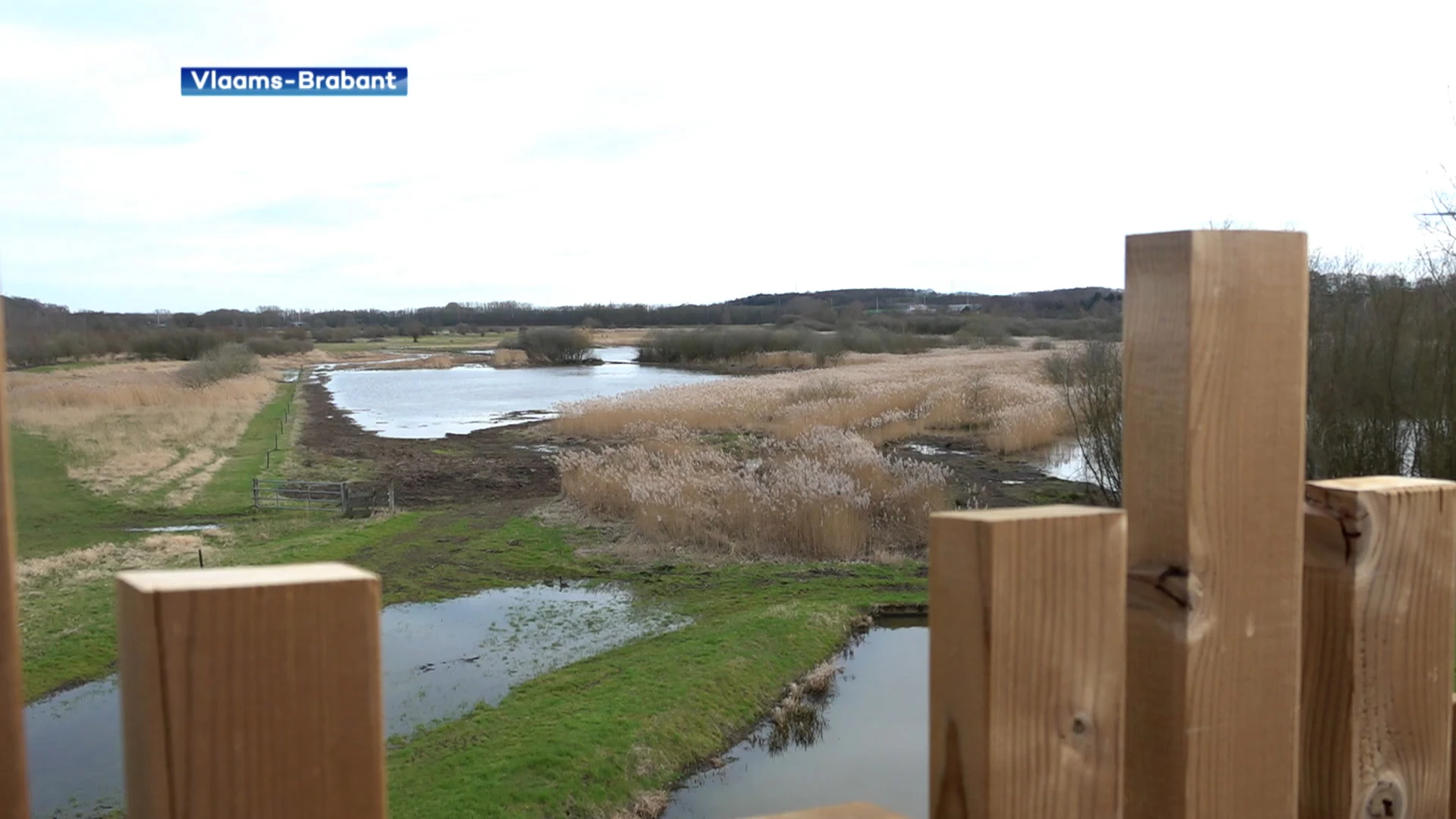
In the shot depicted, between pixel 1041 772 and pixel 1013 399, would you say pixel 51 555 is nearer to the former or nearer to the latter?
pixel 1041 772

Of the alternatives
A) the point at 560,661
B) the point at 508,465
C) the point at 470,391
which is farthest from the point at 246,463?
the point at 470,391

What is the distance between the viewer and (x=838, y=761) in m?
9.06

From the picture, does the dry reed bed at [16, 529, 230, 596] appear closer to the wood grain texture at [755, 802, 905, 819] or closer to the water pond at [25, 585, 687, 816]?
the water pond at [25, 585, 687, 816]

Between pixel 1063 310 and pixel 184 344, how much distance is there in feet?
202

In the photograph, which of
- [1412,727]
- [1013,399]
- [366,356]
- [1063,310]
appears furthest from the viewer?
[366,356]

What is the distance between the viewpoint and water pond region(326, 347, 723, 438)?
39844 millimetres

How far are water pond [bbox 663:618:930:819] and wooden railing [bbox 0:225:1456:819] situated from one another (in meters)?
6.39

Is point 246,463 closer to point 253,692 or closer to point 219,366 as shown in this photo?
point 253,692

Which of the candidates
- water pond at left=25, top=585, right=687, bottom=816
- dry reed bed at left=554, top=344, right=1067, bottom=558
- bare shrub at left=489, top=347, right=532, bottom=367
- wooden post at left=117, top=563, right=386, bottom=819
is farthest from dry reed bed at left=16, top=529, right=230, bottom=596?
bare shrub at left=489, top=347, right=532, bottom=367

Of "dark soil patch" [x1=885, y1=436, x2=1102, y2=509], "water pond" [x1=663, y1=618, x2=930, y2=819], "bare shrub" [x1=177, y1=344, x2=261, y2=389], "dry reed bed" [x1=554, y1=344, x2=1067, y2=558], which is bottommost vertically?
"water pond" [x1=663, y1=618, x2=930, y2=819]

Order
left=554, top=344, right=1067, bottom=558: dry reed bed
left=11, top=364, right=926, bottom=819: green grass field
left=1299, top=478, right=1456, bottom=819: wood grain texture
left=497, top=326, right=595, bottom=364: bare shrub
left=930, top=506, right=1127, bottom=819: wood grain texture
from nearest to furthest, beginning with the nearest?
left=930, top=506, right=1127, bottom=819: wood grain texture → left=1299, top=478, right=1456, bottom=819: wood grain texture → left=11, top=364, right=926, bottom=819: green grass field → left=554, top=344, right=1067, bottom=558: dry reed bed → left=497, top=326, right=595, bottom=364: bare shrub

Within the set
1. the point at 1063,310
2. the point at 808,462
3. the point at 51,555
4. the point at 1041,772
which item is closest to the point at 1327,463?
the point at 808,462

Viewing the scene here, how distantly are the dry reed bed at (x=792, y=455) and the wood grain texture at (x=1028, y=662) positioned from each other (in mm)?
15233

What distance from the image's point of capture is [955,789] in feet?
3.04
